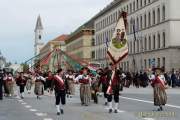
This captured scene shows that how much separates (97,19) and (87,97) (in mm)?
104542

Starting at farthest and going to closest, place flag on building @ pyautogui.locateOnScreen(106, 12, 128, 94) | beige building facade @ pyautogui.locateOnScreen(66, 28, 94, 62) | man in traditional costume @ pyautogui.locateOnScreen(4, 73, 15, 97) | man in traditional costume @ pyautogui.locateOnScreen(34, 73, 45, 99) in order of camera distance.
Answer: beige building facade @ pyautogui.locateOnScreen(66, 28, 94, 62) < man in traditional costume @ pyautogui.locateOnScreen(4, 73, 15, 97) < man in traditional costume @ pyautogui.locateOnScreen(34, 73, 45, 99) < flag on building @ pyautogui.locateOnScreen(106, 12, 128, 94)

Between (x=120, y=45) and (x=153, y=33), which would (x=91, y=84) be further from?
(x=153, y=33)

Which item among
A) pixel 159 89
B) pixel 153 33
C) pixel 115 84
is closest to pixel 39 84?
pixel 159 89

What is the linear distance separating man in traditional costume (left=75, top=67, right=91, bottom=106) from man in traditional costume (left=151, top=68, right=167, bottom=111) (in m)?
3.98

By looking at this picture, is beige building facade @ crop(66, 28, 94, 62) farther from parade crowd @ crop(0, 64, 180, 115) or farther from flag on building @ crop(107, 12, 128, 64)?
flag on building @ crop(107, 12, 128, 64)

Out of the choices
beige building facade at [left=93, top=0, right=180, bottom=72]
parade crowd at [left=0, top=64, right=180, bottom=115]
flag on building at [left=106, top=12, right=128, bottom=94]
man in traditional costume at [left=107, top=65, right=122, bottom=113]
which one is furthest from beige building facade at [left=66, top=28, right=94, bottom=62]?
man in traditional costume at [left=107, top=65, right=122, bottom=113]

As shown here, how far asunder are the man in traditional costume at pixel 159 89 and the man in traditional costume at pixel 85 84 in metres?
3.98

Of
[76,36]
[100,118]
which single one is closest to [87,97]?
[100,118]

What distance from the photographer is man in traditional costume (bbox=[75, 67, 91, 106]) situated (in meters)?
23.6

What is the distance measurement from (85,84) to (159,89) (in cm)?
462

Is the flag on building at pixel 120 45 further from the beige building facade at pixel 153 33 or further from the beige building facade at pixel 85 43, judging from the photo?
the beige building facade at pixel 85 43

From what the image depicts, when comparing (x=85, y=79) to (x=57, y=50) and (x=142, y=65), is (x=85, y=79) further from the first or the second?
(x=142, y=65)

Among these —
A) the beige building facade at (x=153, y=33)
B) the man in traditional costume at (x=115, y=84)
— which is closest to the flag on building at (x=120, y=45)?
the man in traditional costume at (x=115, y=84)

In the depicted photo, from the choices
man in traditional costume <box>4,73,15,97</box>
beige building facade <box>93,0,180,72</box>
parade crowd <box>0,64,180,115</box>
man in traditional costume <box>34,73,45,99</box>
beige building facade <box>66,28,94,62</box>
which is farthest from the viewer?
beige building facade <box>66,28,94,62</box>
